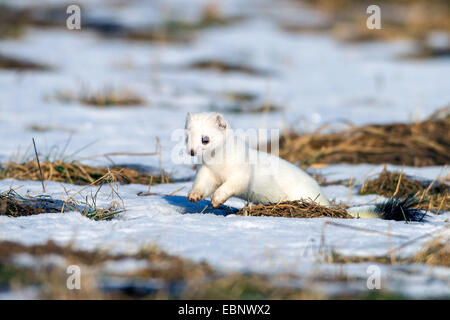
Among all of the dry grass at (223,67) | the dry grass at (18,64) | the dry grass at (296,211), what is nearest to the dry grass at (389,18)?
the dry grass at (223,67)

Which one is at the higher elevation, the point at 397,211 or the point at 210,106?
the point at 210,106

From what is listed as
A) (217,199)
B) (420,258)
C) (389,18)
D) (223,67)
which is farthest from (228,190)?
(389,18)

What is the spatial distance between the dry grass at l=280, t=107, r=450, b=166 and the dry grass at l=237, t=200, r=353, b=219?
208 centimetres

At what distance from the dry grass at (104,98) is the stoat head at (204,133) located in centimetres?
508

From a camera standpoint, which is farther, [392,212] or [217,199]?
[392,212]

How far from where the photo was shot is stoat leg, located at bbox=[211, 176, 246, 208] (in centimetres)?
390

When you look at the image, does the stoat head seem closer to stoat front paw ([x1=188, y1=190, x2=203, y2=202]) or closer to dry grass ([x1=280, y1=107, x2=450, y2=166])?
stoat front paw ([x1=188, y1=190, x2=203, y2=202])

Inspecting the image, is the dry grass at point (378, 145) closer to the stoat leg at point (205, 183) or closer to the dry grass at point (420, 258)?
the stoat leg at point (205, 183)

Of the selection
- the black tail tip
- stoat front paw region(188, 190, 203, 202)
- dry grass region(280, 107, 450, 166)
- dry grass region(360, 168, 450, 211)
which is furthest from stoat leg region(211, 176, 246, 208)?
dry grass region(280, 107, 450, 166)

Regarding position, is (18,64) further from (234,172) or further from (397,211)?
(397,211)

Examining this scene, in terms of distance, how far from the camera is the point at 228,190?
3939 millimetres

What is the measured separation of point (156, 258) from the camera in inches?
106

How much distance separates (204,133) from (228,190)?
0.40 m
